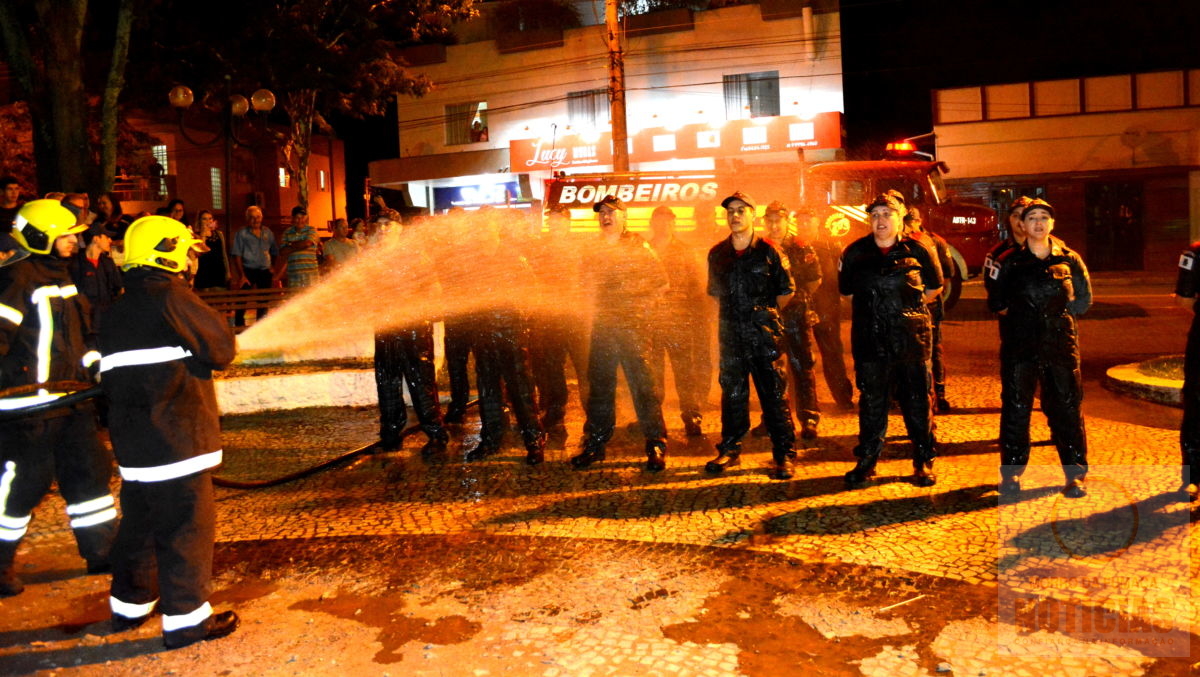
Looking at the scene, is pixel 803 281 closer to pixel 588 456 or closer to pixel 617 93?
pixel 588 456

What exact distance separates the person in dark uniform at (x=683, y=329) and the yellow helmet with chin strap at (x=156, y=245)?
4258mm

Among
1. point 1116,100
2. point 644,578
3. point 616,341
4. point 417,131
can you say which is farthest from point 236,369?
point 1116,100

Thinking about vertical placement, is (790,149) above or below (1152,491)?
above

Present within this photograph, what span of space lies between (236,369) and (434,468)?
4515mm

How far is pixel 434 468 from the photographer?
24.8 feet

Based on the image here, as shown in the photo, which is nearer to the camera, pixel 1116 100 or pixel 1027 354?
pixel 1027 354

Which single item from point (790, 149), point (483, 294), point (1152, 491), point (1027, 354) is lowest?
point (1152, 491)

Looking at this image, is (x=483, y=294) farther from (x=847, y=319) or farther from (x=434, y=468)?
(x=847, y=319)

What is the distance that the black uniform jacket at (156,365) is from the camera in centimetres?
419

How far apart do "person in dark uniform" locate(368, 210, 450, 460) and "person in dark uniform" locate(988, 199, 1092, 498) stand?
4409 millimetres

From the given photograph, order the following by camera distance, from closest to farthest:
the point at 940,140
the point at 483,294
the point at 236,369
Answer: the point at 483,294
the point at 236,369
the point at 940,140

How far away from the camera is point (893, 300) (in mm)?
6293

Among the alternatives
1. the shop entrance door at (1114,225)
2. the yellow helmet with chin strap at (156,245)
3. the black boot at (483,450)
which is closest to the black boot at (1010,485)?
the black boot at (483,450)

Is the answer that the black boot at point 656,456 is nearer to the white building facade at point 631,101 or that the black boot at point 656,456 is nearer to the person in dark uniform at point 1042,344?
the person in dark uniform at point 1042,344
